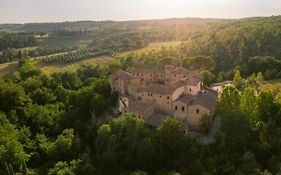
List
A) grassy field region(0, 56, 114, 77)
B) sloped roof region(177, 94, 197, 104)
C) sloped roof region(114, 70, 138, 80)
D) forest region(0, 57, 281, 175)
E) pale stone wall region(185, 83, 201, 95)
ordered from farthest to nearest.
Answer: grassy field region(0, 56, 114, 77) → sloped roof region(114, 70, 138, 80) → pale stone wall region(185, 83, 201, 95) → sloped roof region(177, 94, 197, 104) → forest region(0, 57, 281, 175)

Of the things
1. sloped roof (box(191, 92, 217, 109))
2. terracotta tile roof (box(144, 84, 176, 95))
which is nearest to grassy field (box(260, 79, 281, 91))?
sloped roof (box(191, 92, 217, 109))

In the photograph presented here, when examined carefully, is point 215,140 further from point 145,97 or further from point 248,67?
point 248,67

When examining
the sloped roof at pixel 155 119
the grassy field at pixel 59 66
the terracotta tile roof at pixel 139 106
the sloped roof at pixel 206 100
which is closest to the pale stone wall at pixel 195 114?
the sloped roof at pixel 206 100

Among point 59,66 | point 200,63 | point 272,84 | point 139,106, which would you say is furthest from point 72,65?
point 272,84

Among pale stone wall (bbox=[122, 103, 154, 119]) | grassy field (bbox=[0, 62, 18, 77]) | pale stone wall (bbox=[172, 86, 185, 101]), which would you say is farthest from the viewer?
grassy field (bbox=[0, 62, 18, 77])

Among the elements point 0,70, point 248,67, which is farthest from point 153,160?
point 0,70

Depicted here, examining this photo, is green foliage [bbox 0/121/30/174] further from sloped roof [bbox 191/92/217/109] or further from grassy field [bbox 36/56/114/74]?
grassy field [bbox 36/56/114/74]

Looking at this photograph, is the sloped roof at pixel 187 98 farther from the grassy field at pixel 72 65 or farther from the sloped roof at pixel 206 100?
the grassy field at pixel 72 65
